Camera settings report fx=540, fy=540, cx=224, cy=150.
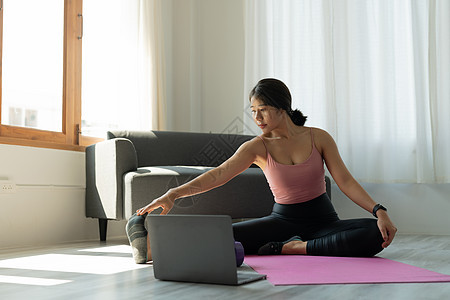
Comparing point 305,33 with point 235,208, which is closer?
point 235,208

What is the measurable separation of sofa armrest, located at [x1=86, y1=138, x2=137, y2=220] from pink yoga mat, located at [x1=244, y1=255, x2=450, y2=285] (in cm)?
118

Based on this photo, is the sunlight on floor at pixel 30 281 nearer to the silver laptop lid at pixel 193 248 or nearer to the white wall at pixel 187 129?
the silver laptop lid at pixel 193 248

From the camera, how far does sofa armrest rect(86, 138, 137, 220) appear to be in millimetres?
3092

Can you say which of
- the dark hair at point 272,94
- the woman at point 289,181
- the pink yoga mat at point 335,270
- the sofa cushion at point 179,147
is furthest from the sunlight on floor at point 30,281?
the sofa cushion at point 179,147

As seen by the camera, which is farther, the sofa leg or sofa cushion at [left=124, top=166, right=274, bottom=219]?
the sofa leg

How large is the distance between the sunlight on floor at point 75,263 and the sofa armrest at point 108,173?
65cm

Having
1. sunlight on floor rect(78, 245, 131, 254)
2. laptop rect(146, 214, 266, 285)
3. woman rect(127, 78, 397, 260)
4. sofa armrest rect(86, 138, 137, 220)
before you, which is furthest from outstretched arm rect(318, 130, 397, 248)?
sofa armrest rect(86, 138, 137, 220)

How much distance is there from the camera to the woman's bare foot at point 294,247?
224 cm

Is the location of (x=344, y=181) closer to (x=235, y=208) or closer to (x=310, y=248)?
(x=310, y=248)

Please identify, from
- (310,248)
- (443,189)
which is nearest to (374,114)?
(443,189)

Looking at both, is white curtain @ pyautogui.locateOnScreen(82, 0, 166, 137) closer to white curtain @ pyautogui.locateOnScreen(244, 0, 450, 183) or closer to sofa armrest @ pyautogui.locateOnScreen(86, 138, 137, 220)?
sofa armrest @ pyautogui.locateOnScreen(86, 138, 137, 220)

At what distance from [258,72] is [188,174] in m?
1.59

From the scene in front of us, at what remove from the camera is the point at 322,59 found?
4.17m

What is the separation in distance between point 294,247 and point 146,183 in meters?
1.05
